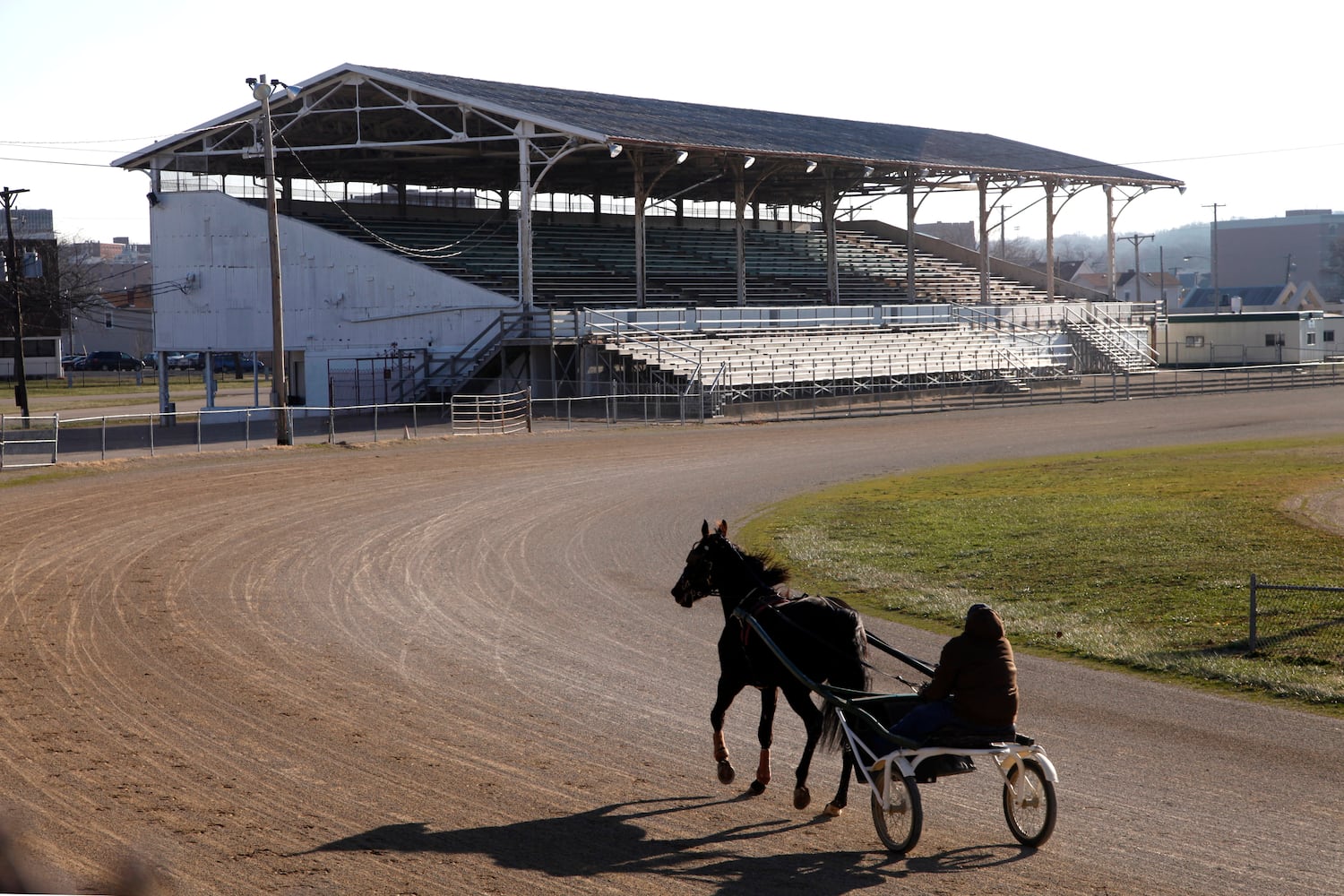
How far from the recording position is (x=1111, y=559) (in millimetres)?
17719

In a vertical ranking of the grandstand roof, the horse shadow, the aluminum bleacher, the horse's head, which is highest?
the grandstand roof

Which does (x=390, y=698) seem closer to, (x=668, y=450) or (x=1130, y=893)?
(x=1130, y=893)

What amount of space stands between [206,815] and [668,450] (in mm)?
26724

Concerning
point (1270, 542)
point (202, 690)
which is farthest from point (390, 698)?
point (1270, 542)

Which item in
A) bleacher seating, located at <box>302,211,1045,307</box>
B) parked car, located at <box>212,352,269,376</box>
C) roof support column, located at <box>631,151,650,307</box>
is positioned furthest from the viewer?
parked car, located at <box>212,352,269,376</box>

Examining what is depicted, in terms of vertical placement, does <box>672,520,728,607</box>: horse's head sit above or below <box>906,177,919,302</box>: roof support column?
below

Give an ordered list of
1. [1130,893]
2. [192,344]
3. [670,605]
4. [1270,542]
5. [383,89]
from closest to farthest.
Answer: [1130,893]
[670,605]
[1270,542]
[383,89]
[192,344]

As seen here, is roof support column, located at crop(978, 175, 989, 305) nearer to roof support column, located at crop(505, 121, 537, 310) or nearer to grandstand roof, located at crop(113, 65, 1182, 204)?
grandstand roof, located at crop(113, 65, 1182, 204)

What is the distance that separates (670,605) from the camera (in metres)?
15.9

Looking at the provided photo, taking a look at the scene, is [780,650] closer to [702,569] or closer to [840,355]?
[702,569]

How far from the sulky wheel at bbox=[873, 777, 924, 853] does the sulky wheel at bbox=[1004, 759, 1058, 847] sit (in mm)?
565

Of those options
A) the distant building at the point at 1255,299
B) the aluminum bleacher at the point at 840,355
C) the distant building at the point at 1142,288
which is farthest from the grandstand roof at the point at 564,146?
the distant building at the point at 1142,288

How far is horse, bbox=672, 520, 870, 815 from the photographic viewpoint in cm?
839

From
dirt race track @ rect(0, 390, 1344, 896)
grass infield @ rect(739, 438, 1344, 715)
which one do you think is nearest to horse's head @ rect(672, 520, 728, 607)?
dirt race track @ rect(0, 390, 1344, 896)
